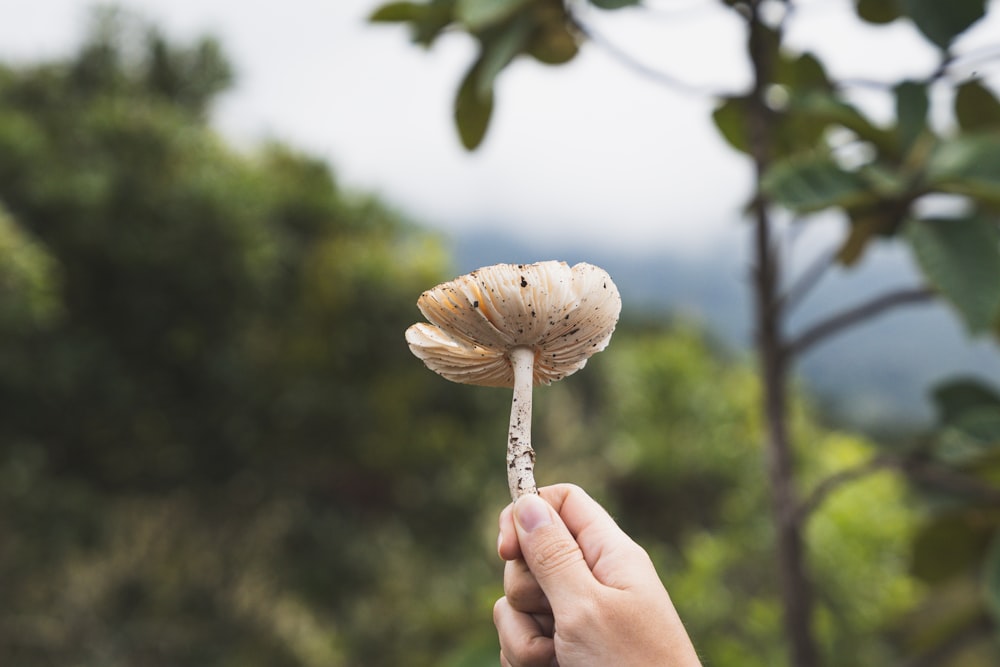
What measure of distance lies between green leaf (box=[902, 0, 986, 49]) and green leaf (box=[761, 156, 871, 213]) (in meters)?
0.15

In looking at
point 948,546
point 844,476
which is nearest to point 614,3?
point 844,476

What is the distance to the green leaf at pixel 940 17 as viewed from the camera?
80 centimetres

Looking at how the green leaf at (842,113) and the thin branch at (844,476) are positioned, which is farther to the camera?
the thin branch at (844,476)

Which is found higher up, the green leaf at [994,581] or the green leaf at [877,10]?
the green leaf at [877,10]

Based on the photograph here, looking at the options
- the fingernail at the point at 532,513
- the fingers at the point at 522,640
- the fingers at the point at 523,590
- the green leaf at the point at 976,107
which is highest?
the green leaf at the point at 976,107

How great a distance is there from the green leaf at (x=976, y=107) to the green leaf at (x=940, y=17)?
26cm

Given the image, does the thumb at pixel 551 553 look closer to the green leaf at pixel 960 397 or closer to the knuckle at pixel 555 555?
the knuckle at pixel 555 555

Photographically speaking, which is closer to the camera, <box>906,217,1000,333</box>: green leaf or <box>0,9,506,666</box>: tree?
A: <box>906,217,1000,333</box>: green leaf

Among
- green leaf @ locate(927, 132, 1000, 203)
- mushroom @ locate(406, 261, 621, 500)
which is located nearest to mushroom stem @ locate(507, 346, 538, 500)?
mushroom @ locate(406, 261, 621, 500)

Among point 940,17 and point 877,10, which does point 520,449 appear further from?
point 877,10

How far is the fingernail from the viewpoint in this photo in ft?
1.39

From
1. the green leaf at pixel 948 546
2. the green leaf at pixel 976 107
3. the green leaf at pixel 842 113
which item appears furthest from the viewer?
the green leaf at pixel 948 546

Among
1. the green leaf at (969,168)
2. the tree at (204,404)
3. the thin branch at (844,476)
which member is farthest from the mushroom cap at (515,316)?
the tree at (204,404)

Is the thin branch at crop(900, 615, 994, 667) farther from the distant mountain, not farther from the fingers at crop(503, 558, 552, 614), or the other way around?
the fingers at crop(503, 558, 552, 614)
